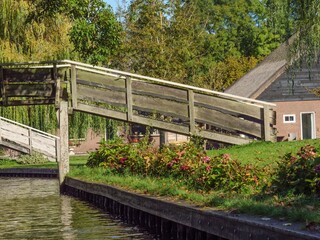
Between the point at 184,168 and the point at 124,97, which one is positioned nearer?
the point at 184,168

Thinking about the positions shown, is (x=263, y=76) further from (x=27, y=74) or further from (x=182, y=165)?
(x=182, y=165)

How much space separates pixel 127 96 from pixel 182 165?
996cm

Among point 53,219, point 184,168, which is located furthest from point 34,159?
point 184,168

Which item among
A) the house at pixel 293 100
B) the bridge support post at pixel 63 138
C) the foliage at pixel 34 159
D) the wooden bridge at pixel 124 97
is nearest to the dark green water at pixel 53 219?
the bridge support post at pixel 63 138

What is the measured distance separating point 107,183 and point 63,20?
2842 cm

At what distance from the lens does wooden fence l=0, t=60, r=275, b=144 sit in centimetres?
2984

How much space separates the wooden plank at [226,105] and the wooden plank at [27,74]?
474cm

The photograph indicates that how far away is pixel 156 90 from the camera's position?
99.1 feet

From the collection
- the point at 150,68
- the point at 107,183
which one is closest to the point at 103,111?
the point at 107,183

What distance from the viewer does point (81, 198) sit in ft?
87.6

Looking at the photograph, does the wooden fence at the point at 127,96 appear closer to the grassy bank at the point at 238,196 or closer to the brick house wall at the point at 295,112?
the grassy bank at the point at 238,196

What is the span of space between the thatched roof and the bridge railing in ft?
36.1

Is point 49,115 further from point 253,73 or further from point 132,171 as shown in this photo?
point 132,171

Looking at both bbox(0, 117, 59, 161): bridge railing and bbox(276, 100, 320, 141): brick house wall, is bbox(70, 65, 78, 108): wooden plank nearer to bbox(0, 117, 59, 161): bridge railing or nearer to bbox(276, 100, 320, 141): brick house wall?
bbox(0, 117, 59, 161): bridge railing
